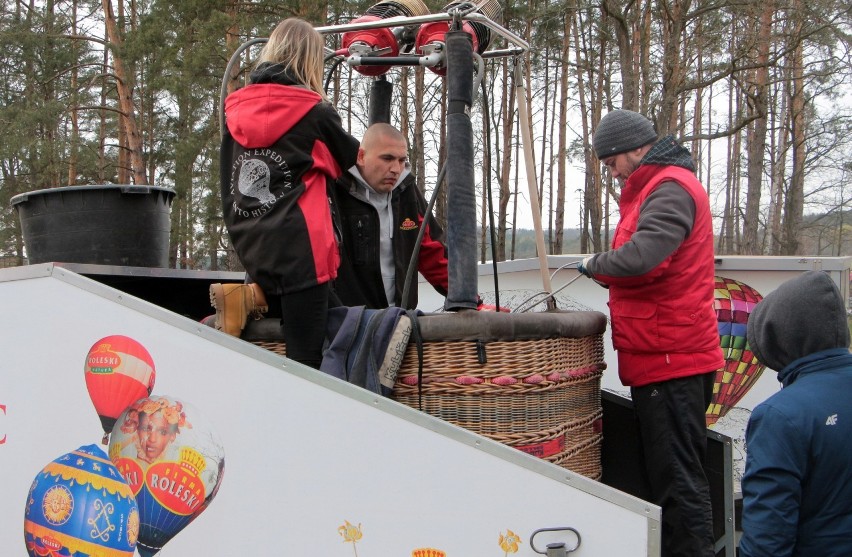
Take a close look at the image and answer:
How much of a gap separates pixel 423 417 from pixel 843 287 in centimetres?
390

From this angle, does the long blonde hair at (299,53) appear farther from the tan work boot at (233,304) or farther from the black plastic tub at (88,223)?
the black plastic tub at (88,223)

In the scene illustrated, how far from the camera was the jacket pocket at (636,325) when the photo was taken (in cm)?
273

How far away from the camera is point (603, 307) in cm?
491

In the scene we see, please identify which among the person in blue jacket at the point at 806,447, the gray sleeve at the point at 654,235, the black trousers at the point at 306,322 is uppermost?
the gray sleeve at the point at 654,235

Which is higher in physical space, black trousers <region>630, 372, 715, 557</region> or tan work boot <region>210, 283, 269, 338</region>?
tan work boot <region>210, 283, 269, 338</region>

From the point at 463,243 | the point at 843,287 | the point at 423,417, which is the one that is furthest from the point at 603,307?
the point at 423,417

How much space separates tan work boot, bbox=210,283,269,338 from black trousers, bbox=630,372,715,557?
4.47ft

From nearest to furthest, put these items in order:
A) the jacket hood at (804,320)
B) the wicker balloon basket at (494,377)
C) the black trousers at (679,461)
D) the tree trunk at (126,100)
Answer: the jacket hood at (804,320)
the wicker balloon basket at (494,377)
the black trousers at (679,461)
the tree trunk at (126,100)

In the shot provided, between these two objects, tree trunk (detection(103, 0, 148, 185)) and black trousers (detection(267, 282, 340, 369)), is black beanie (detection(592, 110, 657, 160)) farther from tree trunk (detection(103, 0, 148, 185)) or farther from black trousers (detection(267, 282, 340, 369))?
tree trunk (detection(103, 0, 148, 185))

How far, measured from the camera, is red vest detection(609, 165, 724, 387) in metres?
2.70

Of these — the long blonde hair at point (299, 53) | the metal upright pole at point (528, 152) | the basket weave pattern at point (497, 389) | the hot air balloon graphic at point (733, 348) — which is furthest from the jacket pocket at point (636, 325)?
the hot air balloon graphic at point (733, 348)

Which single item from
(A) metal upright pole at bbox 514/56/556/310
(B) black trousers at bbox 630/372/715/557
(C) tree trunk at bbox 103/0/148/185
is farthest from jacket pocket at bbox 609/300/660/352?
(C) tree trunk at bbox 103/0/148/185

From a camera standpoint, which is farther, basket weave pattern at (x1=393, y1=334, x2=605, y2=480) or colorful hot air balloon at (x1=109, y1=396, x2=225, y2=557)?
basket weave pattern at (x1=393, y1=334, x2=605, y2=480)

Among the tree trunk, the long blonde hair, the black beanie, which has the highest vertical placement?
the tree trunk
